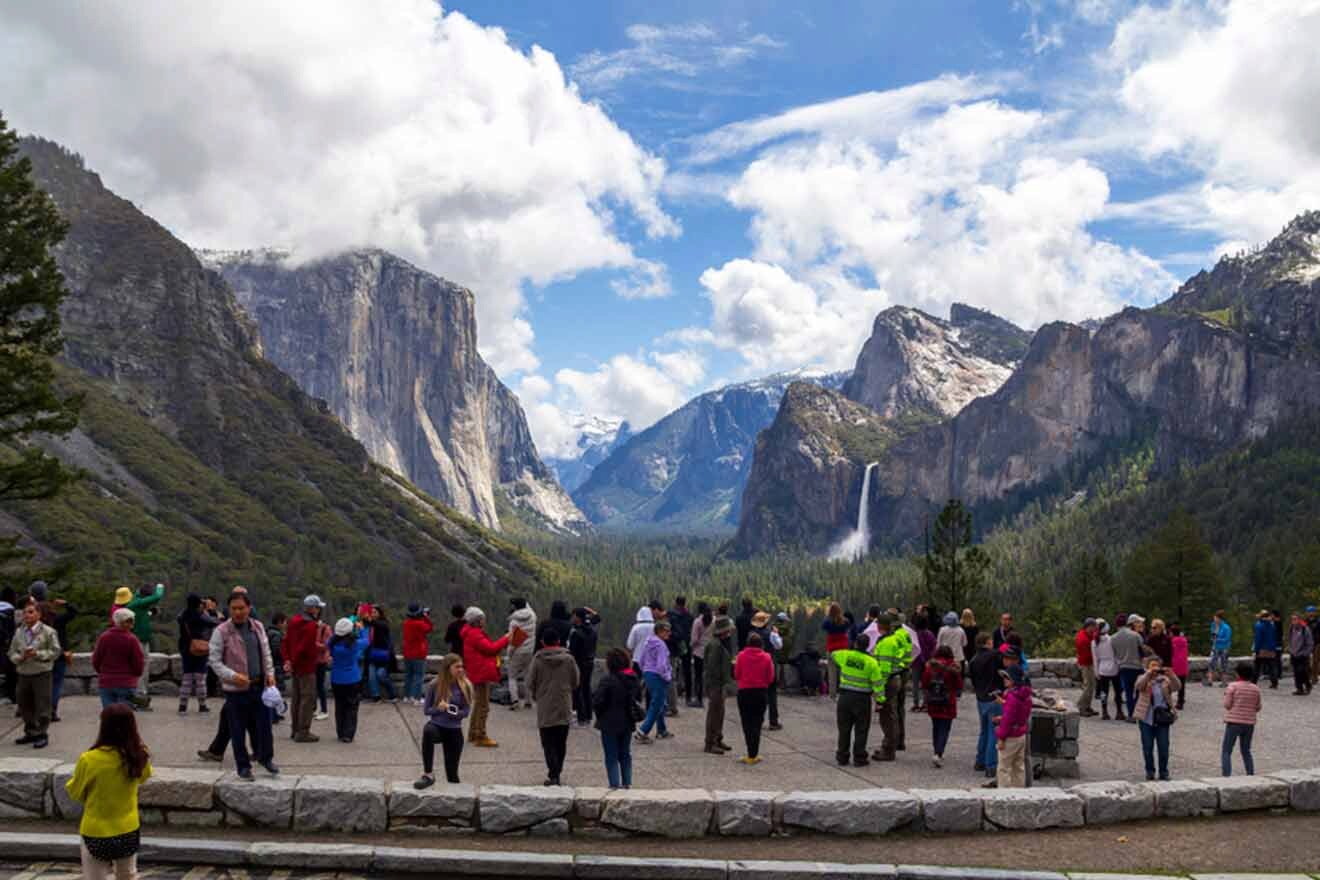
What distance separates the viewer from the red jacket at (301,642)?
16.5 metres

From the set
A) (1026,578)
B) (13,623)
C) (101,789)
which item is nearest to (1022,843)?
(101,789)

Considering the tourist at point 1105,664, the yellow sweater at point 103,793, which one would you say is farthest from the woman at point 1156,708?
the yellow sweater at point 103,793

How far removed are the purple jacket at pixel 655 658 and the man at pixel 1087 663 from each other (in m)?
11.2

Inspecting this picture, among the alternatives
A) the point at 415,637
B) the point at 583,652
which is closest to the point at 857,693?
the point at 583,652

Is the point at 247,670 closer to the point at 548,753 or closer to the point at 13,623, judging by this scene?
the point at 548,753

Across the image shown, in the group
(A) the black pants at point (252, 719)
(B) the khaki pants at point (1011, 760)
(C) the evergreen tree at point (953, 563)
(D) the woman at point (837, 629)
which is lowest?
(B) the khaki pants at point (1011, 760)

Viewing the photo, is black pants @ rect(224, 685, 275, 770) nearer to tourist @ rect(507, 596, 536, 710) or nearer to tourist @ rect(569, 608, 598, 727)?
tourist @ rect(507, 596, 536, 710)

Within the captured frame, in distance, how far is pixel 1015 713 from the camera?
15.2 m

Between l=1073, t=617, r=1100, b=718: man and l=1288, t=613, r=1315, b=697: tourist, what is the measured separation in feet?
26.8

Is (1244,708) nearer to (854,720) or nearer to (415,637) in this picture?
(854,720)

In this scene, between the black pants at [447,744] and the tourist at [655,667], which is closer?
the black pants at [447,744]

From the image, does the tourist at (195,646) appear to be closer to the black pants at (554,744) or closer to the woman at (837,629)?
the black pants at (554,744)

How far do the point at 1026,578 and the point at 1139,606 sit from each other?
3725 inches

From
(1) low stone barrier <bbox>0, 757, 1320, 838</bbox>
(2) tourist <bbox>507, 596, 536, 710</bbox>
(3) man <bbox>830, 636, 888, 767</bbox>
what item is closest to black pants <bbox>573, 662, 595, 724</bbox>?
(2) tourist <bbox>507, 596, 536, 710</bbox>
